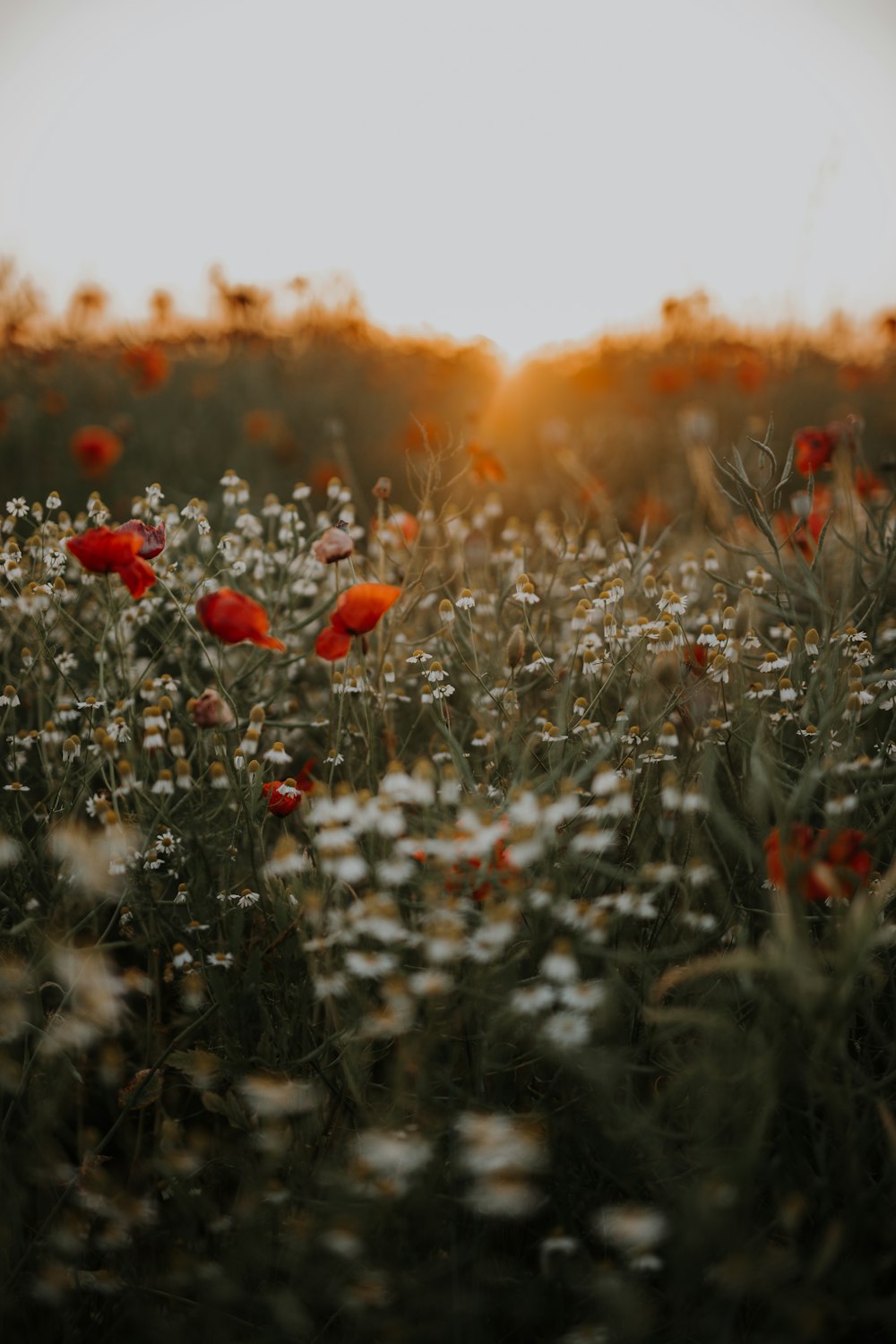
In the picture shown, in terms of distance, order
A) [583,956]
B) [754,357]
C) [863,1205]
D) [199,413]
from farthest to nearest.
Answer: [754,357] < [199,413] < [583,956] < [863,1205]

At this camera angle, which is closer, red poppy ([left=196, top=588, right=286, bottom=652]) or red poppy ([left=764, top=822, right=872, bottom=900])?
red poppy ([left=764, top=822, right=872, bottom=900])

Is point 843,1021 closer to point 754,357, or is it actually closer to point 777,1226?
point 777,1226

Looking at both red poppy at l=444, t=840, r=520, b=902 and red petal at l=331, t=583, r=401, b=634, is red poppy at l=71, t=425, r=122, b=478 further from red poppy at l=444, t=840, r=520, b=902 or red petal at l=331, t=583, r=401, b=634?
red poppy at l=444, t=840, r=520, b=902

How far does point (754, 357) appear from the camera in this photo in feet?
21.1

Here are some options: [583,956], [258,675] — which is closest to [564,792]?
[583,956]

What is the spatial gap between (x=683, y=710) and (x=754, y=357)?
17.1 feet

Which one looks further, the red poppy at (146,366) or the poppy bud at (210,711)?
the red poppy at (146,366)

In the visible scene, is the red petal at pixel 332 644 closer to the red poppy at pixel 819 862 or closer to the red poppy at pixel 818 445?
the red poppy at pixel 819 862

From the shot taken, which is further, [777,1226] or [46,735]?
[46,735]

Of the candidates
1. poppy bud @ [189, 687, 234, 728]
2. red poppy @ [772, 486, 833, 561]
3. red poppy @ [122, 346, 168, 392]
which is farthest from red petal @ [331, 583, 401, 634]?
red poppy @ [122, 346, 168, 392]

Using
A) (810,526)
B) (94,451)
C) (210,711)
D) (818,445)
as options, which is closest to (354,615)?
(210,711)

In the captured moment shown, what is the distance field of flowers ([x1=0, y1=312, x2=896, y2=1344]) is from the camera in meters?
1.10

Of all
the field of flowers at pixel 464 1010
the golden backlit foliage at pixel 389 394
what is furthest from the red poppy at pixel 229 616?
the golden backlit foliage at pixel 389 394

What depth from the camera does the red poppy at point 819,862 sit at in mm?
1168
